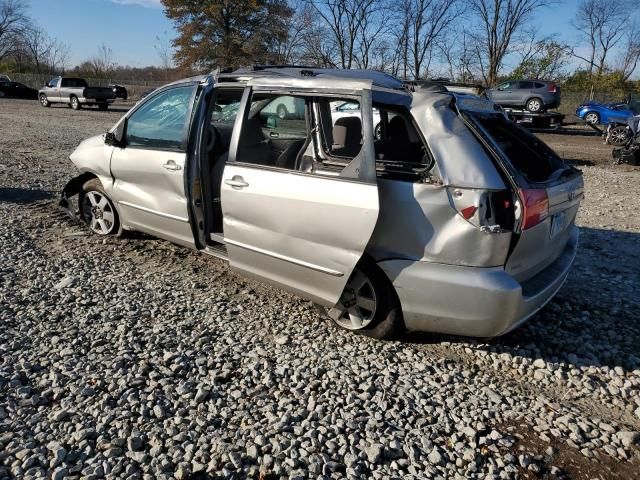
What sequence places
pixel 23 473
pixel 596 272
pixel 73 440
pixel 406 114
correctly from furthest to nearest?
1. pixel 596 272
2. pixel 406 114
3. pixel 73 440
4. pixel 23 473

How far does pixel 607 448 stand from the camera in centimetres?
267

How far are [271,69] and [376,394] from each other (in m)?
2.73

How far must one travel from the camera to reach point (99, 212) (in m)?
5.59

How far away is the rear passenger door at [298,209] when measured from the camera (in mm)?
3271

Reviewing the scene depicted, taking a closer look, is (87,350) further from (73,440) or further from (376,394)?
(376,394)

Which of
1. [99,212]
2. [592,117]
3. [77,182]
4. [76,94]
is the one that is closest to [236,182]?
[99,212]

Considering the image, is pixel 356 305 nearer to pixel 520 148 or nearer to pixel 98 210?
pixel 520 148

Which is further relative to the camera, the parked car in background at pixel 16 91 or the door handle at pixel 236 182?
the parked car in background at pixel 16 91

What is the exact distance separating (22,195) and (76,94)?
2440 cm

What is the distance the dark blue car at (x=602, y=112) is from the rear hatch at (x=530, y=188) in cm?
2138

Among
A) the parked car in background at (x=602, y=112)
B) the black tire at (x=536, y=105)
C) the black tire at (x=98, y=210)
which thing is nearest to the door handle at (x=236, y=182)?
the black tire at (x=98, y=210)

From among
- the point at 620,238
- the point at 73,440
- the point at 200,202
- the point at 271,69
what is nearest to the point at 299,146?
the point at 271,69

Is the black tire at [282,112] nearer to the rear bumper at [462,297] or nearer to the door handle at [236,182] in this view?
the door handle at [236,182]

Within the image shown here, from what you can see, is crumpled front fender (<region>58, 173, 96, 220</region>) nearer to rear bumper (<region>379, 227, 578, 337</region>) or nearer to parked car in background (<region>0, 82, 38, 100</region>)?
rear bumper (<region>379, 227, 578, 337</region>)
